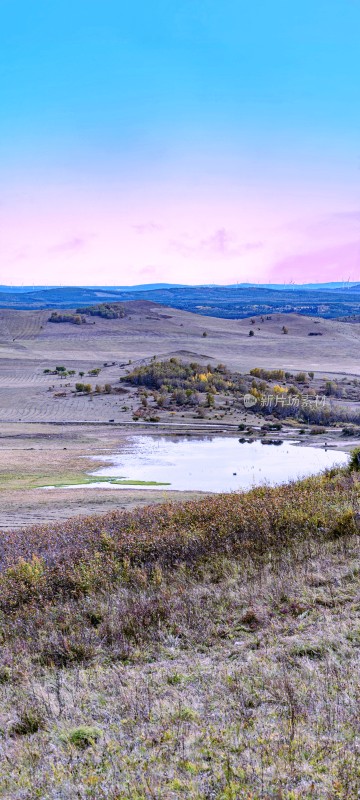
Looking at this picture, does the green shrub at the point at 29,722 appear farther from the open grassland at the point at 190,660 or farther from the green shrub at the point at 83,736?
the green shrub at the point at 83,736

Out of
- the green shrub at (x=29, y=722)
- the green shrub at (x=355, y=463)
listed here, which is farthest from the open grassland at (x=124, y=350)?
the green shrub at (x=29, y=722)

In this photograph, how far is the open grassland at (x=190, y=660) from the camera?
430 centimetres

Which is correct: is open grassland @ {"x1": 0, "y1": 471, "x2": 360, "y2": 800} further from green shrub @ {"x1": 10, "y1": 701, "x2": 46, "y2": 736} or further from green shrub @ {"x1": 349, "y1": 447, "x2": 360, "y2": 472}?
green shrub @ {"x1": 349, "y1": 447, "x2": 360, "y2": 472}

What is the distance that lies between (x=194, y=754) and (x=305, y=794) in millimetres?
867

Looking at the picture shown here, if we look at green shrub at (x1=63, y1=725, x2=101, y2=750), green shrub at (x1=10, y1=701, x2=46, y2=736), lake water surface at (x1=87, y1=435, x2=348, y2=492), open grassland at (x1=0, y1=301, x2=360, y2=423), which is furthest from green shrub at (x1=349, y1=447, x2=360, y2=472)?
open grassland at (x1=0, y1=301, x2=360, y2=423)

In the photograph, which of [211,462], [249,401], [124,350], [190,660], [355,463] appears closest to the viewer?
[190,660]

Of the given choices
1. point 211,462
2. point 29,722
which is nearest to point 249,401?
point 211,462

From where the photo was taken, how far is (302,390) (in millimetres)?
48531

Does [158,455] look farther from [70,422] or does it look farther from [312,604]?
[312,604]

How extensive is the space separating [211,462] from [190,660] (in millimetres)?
22537

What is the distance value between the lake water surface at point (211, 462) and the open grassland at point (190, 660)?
13.1m

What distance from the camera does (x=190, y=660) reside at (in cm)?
622

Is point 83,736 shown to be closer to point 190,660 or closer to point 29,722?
point 29,722

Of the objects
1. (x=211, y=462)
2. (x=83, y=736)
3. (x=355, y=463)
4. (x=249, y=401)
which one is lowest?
(x=211, y=462)
